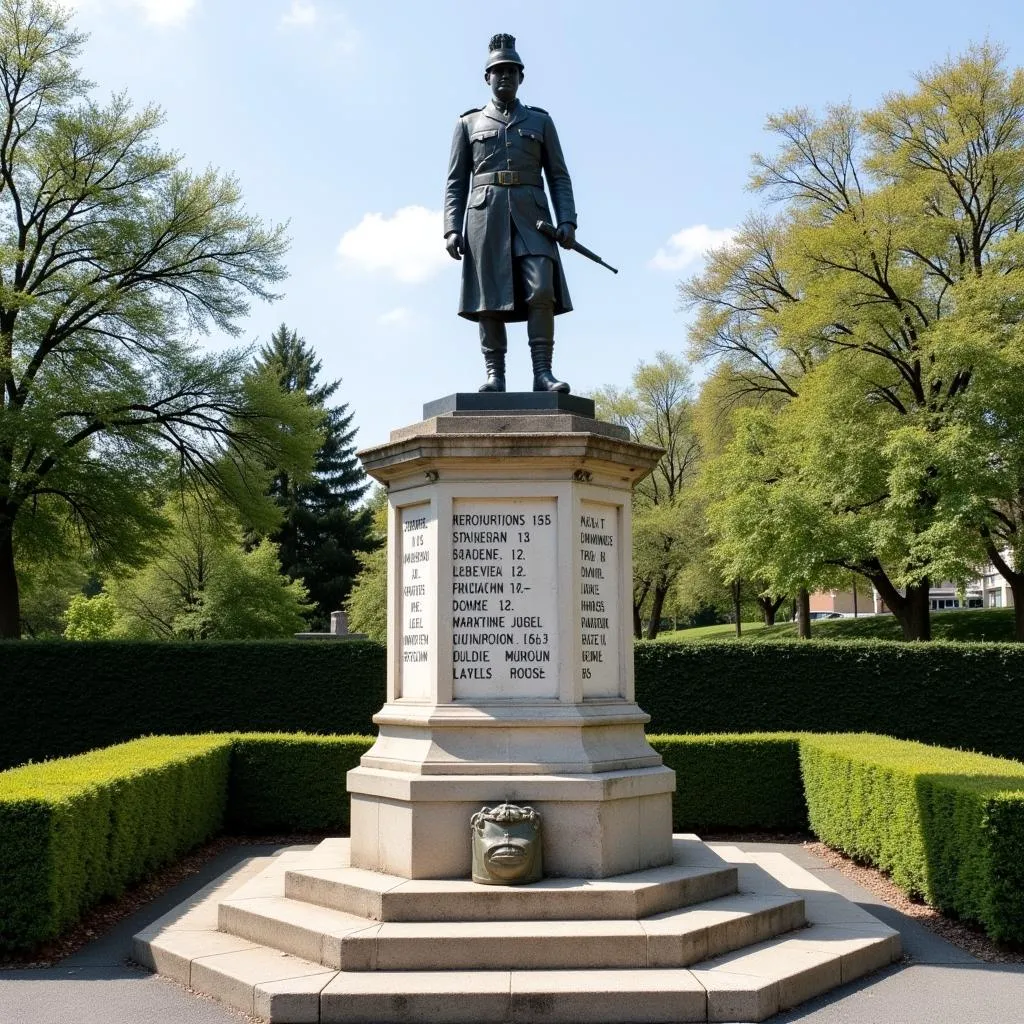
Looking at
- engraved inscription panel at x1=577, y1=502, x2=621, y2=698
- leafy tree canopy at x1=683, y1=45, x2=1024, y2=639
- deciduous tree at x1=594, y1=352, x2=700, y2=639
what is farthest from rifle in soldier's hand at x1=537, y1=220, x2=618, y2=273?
deciduous tree at x1=594, y1=352, x2=700, y2=639

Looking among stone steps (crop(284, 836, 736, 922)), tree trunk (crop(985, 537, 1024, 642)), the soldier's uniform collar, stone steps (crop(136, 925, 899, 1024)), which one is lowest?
stone steps (crop(136, 925, 899, 1024))

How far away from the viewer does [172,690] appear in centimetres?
1755

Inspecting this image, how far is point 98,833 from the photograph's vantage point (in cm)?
895

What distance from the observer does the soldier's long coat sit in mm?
8758

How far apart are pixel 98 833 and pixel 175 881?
6.41 feet

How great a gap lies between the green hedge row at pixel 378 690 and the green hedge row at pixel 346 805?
8.85 ft

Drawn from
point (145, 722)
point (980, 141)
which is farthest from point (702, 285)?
point (145, 722)

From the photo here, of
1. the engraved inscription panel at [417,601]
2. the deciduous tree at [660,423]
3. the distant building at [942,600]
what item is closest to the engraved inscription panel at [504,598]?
the engraved inscription panel at [417,601]

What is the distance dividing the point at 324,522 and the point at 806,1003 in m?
49.4

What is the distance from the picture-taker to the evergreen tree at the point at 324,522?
175 ft

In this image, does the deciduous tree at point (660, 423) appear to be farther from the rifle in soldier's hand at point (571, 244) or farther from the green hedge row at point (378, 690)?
the rifle in soldier's hand at point (571, 244)

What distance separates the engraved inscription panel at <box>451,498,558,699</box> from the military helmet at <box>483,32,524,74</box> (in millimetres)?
3739

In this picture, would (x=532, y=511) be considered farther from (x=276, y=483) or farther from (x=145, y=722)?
(x=276, y=483)

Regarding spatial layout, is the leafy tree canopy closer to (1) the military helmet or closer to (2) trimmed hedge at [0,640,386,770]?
(2) trimmed hedge at [0,640,386,770]
